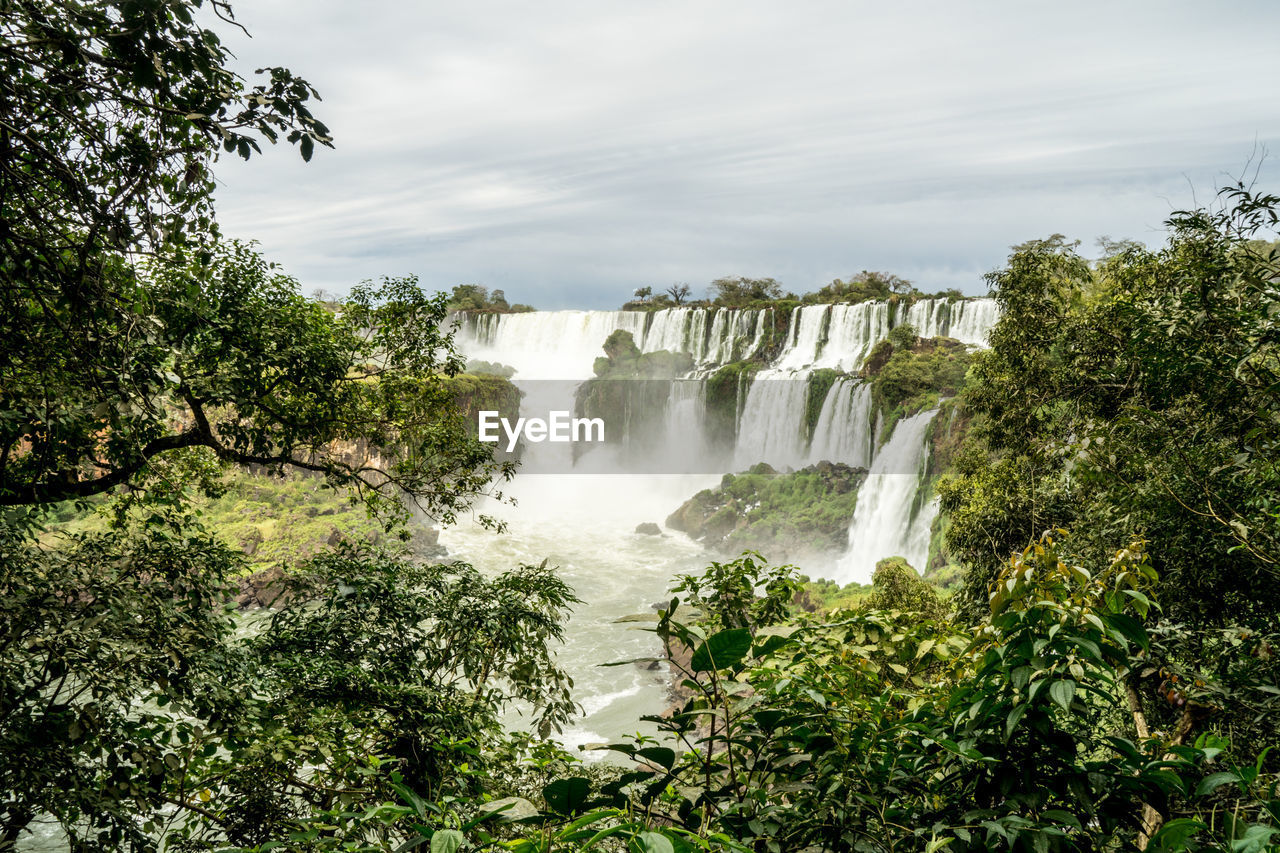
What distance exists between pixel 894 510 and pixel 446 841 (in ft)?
64.9

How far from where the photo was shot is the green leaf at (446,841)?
2.85ft

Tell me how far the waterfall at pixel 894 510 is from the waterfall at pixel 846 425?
2.25m

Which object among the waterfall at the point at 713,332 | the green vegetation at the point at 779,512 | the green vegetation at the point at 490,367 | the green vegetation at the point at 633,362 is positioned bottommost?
the green vegetation at the point at 779,512

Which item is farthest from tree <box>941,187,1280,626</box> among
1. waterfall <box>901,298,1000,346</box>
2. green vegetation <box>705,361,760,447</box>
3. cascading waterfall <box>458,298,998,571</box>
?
green vegetation <box>705,361,760,447</box>

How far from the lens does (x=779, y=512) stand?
23.7 meters

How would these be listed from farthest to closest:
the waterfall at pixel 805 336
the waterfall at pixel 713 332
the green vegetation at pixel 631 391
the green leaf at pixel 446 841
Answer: the green vegetation at pixel 631 391 → the waterfall at pixel 805 336 → the waterfall at pixel 713 332 → the green leaf at pixel 446 841

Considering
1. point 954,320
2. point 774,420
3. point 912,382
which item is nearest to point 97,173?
point 912,382

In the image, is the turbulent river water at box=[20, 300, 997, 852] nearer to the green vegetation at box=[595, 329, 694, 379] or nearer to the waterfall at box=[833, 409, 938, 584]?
the waterfall at box=[833, 409, 938, 584]

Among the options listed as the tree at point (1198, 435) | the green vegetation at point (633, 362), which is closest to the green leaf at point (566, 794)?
the tree at point (1198, 435)

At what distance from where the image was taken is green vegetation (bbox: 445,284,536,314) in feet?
125

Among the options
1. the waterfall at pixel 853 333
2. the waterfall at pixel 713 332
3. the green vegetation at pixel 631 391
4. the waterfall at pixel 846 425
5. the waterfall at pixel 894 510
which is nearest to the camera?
the waterfall at pixel 894 510

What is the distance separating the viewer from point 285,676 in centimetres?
350

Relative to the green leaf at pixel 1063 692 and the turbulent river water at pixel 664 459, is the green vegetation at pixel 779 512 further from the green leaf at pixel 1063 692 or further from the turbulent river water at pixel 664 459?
the green leaf at pixel 1063 692

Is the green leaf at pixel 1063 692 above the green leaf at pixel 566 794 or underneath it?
above
